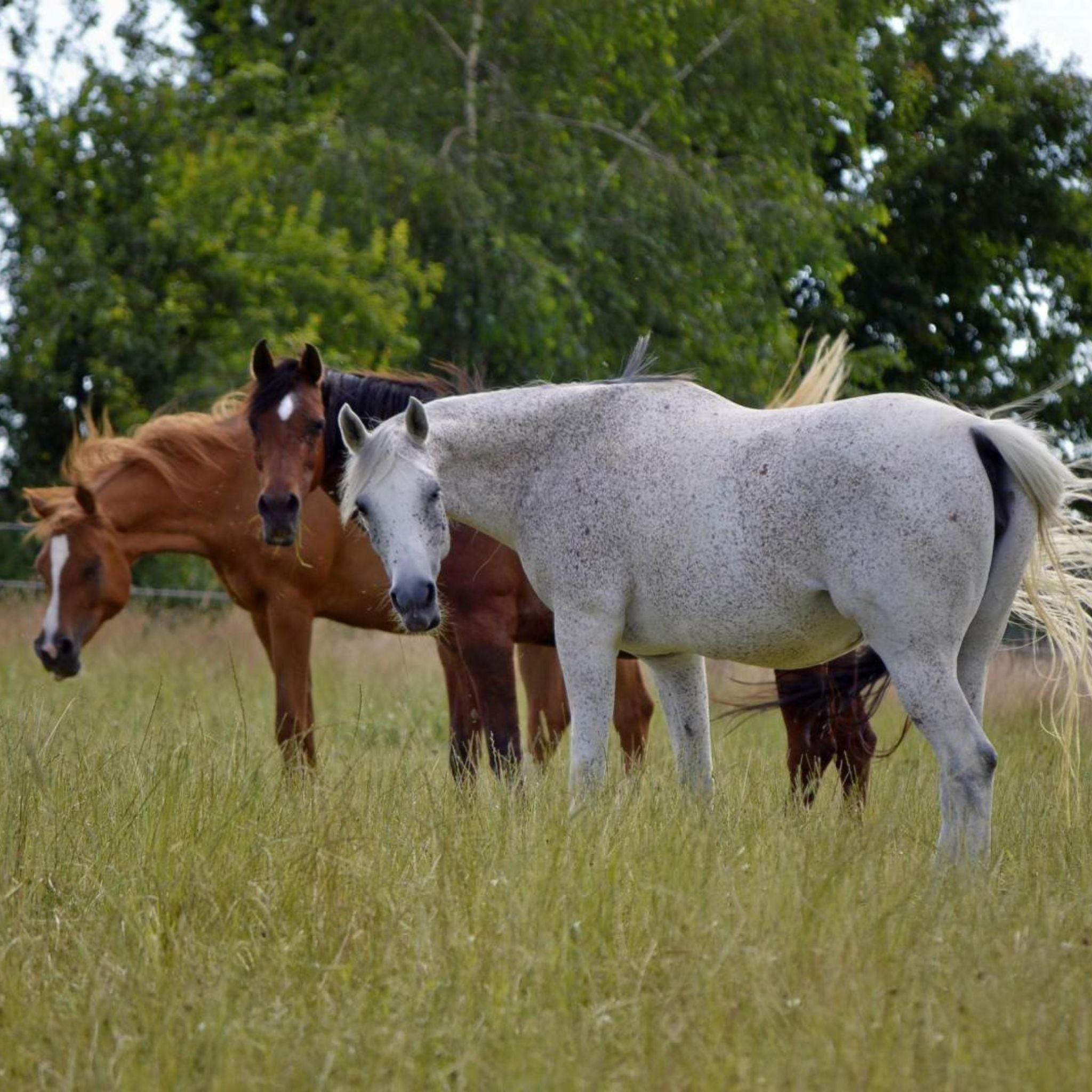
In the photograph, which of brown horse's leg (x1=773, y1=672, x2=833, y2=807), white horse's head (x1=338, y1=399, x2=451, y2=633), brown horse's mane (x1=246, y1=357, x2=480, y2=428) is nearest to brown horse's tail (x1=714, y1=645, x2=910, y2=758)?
brown horse's leg (x1=773, y1=672, x2=833, y2=807)

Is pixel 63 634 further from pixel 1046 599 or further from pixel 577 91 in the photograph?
pixel 577 91

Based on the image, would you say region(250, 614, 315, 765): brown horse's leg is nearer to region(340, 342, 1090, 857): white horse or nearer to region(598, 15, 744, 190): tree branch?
region(340, 342, 1090, 857): white horse

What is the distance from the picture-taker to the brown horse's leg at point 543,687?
7.90m

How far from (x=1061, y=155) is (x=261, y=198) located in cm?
1417

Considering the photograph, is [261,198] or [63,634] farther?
[261,198]

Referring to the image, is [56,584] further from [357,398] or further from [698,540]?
[698,540]

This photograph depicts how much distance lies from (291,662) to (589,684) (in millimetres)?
2819

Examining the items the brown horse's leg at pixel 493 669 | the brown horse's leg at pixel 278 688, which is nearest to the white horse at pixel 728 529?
the brown horse's leg at pixel 493 669

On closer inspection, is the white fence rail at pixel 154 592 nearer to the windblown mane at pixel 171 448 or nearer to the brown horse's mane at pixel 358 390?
the windblown mane at pixel 171 448

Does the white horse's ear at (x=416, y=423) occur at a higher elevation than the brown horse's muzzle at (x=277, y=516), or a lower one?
higher

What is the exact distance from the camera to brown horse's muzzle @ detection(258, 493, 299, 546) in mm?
6520

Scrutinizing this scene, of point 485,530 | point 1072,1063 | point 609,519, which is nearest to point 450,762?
point 485,530

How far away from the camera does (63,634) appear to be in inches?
331

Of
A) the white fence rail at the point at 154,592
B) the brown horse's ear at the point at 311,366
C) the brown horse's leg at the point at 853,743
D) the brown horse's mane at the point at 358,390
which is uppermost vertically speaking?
the brown horse's ear at the point at 311,366
